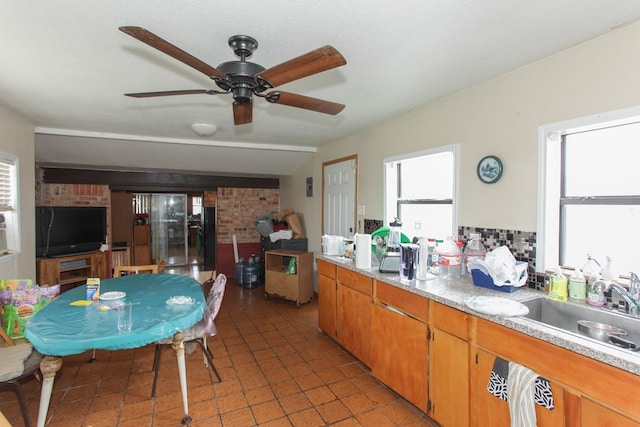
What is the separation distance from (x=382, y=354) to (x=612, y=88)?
2085 mm

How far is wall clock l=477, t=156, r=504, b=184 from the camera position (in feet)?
7.13

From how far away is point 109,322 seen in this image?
6.03 feet

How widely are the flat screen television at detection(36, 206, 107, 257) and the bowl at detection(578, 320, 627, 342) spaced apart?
551 cm

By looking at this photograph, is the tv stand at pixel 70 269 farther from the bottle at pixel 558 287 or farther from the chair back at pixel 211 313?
the bottle at pixel 558 287

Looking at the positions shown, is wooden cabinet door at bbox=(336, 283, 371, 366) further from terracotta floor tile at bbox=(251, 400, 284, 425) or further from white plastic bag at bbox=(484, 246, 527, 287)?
white plastic bag at bbox=(484, 246, 527, 287)

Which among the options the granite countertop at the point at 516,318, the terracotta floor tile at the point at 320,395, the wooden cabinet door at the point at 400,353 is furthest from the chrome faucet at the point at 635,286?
the terracotta floor tile at the point at 320,395

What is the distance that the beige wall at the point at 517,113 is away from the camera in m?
1.63

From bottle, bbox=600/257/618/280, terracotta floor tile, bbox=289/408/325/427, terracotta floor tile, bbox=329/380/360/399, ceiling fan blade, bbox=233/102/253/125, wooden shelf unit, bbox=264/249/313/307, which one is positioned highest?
ceiling fan blade, bbox=233/102/253/125

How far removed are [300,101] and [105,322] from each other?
1.72 meters

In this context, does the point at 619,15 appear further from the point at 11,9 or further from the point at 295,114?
the point at 11,9

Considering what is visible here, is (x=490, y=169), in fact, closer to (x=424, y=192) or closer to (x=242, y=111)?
(x=424, y=192)

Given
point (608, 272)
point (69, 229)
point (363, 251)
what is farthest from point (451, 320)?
point (69, 229)

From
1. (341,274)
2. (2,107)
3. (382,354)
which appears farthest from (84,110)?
(382,354)

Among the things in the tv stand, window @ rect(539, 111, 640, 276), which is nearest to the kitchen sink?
window @ rect(539, 111, 640, 276)
